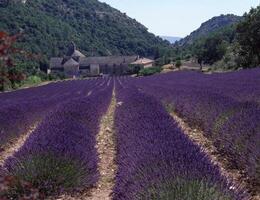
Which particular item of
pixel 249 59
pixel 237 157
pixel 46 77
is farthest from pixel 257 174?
pixel 46 77

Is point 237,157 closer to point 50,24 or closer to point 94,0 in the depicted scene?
point 50,24

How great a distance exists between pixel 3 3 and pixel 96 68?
24.5 metres

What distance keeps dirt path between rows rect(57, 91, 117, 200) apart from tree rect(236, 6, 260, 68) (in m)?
26.1

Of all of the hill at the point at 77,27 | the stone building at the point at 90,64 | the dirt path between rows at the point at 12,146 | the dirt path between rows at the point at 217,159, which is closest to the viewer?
the dirt path between rows at the point at 217,159

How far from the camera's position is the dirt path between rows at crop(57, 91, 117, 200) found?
490cm

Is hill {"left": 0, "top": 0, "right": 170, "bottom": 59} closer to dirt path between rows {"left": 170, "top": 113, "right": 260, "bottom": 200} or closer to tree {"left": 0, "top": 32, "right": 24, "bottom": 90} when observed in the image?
dirt path between rows {"left": 170, "top": 113, "right": 260, "bottom": 200}

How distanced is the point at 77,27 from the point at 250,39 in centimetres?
10425

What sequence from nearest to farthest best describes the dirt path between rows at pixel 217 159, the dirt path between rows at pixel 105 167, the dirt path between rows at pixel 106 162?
the dirt path between rows at pixel 217 159, the dirt path between rows at pixel 105 167, the dirt path between rows at pixel 106 162

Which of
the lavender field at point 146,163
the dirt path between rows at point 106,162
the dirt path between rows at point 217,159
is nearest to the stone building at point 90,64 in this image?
the dirt path between rows at point 106,162

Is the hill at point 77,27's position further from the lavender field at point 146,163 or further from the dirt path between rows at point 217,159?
the lavender field at point 146,163

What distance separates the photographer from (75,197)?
489 cm

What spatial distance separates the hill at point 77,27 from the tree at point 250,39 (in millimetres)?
59320

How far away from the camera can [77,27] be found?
13575cm

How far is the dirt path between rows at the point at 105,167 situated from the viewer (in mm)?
4902
